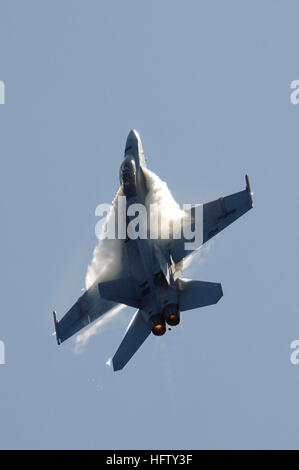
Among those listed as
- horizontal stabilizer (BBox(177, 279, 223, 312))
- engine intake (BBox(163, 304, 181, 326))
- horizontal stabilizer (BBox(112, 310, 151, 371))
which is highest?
horizontal stabilizer (BBox(177, 279, 223, 312))

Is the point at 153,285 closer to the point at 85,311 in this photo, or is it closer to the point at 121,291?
the point at 121,291

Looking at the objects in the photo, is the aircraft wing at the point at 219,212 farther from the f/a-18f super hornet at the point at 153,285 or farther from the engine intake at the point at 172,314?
the engine intake at the point at 172,314

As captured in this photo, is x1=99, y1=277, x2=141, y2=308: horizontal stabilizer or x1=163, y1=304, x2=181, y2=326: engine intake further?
x1=163, y1=304, x2=181, y2=326: engine intake

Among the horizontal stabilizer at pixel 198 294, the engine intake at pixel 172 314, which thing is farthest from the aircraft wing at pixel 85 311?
the horizontal stabilizer at pixel 198 294

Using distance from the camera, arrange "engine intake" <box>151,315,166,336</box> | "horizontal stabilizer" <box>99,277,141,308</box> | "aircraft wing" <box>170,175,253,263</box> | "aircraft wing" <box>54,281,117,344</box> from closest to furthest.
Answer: "horizontal stabilizer" <box>99,277,141,308</box>
"engine intake" <box>151,315,166,336</box>
"aircraft wing" <box>170,175,253,263</box>
"aircraft wing" <box>54,281,117,344</box>

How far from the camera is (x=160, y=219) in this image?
131ft

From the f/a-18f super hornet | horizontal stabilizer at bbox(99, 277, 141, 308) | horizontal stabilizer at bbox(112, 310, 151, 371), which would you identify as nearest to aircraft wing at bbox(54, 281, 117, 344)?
the f/a-18f super hornet

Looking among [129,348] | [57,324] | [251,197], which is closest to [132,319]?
[129,348]

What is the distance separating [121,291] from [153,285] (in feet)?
4.82

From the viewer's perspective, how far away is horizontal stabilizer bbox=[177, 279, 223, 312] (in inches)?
1446

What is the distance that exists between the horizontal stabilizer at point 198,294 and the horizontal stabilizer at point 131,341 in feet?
7.64

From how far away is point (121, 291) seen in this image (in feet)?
123

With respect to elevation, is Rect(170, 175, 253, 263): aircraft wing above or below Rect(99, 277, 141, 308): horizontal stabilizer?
above

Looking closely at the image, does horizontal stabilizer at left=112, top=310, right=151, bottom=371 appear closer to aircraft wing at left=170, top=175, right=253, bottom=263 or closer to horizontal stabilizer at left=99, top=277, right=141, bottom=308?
horizontal stabilizer at left=99, top=277, right=141, bottom=308
